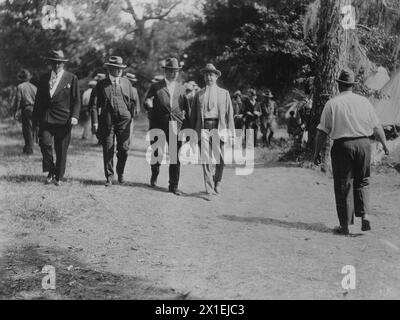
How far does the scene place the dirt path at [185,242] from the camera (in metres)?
4.85

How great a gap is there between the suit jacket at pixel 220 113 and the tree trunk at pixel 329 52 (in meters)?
3.87

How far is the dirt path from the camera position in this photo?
485cm

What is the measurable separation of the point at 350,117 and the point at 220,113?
2.69 metres

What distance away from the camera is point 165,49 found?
46594 mm

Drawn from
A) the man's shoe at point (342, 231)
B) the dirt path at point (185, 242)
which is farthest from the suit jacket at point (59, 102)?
the man's shoe at point (342, 231)

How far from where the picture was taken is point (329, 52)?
12039mm

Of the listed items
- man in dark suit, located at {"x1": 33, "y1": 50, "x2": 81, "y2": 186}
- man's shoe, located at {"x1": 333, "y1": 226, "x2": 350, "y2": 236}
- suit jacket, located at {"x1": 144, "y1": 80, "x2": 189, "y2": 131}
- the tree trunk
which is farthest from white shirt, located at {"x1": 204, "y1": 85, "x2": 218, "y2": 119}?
the tree trunk

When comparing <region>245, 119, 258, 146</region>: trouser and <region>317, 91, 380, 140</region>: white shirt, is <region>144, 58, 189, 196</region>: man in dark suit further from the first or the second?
<region>245, 119, 258, 146</region>: trouser

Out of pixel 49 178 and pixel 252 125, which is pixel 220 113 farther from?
pixel 252 125

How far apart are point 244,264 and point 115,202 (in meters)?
3.21

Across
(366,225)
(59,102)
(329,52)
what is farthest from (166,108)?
(329,52)
